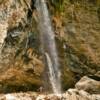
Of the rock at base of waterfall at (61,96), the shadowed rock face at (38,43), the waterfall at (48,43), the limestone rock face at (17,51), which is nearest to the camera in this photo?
the rock at base of waterfall at (61,96)

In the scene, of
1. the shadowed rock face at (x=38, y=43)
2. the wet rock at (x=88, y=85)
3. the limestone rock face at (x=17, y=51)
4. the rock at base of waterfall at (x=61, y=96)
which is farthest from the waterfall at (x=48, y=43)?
the rock at base of waterfall at (x=61, y=96)

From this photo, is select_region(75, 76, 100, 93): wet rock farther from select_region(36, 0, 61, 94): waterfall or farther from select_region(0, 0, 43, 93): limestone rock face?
select_region(0, 0, 43, 93): limestone rock face

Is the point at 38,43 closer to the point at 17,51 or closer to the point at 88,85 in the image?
the point at 17,51

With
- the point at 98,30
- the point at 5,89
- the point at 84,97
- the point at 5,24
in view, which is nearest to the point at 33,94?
the point at 5,89

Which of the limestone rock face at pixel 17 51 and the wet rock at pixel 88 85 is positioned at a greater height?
the limestone rock face at pixel 17 51

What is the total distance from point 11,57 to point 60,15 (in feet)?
9.39

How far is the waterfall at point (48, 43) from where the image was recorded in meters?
14.0

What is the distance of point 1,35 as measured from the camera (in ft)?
44.0

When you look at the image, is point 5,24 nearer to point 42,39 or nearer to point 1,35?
point 1,35

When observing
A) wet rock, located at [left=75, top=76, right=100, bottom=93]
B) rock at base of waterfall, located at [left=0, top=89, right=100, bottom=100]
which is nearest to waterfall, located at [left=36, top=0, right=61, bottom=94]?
wet rock, located at [left=75, top=76, right=100, bottom=93]

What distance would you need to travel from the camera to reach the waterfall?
14039 millimetres

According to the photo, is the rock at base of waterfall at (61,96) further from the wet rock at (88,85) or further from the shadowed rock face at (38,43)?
the shadowed rock face at (38,43)

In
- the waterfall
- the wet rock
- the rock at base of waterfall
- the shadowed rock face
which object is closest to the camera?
the rock at base of waterfall

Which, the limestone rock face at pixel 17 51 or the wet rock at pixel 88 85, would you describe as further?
the limestone rock face at pixel 17 51
